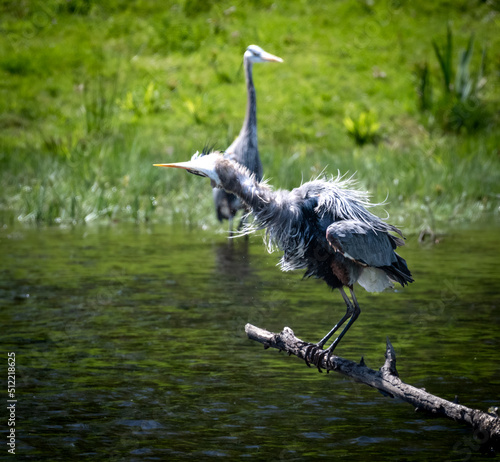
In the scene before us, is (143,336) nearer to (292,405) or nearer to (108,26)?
(292,405)

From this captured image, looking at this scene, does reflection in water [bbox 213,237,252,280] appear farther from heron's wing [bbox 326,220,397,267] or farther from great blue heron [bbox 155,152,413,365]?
heron's wing [bbox 326,220,397,267]

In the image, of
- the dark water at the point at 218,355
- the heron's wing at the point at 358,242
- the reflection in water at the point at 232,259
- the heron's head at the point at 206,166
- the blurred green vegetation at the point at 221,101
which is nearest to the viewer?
the dark water at the point at 218,355

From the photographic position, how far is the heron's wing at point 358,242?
512 cm

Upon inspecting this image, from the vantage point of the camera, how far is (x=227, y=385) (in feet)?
18.0

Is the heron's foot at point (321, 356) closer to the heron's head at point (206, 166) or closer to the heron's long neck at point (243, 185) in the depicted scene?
the heron's long neck at point (243, 185)

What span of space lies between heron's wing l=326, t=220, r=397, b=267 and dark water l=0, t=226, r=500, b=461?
833 millimetres

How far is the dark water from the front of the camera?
457 centimetres

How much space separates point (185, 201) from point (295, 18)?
425 inches

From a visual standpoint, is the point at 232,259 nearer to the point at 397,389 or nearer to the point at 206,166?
the point at 206,166

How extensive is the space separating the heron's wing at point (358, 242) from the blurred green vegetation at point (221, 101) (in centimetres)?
668

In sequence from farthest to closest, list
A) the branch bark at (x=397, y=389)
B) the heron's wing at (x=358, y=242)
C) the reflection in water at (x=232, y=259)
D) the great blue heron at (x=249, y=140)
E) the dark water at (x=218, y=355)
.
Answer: the great blue heron at (x=249, y=140) → the reflection in water at (x=232, y=259) → the heron's wing at (x=358, y=242) → the dark water at (x=218, y=355) → the branch bark at (x=397, y=389)

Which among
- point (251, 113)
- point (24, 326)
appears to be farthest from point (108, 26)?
point (24, 326)

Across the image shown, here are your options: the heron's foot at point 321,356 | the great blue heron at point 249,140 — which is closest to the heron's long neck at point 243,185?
the heron's foot at point 321,356

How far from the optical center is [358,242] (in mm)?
5129
